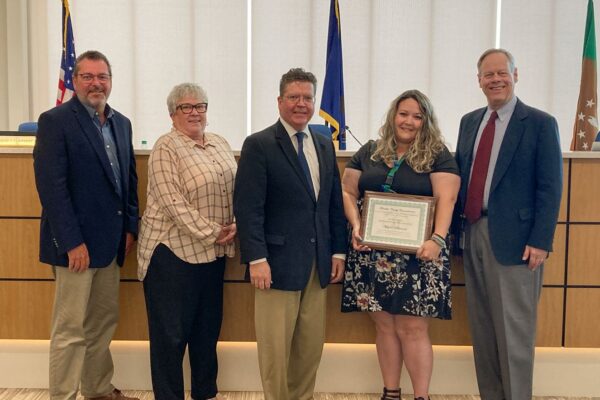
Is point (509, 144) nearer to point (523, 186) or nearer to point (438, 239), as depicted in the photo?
point (523, 186)

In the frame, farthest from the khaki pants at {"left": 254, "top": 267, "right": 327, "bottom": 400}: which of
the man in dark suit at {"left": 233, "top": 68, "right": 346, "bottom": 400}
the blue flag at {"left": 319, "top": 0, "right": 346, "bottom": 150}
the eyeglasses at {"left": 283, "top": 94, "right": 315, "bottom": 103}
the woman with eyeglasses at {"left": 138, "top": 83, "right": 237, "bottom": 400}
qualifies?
the blue flag at {"left": 319, "top": 0, "right": 346, "bottom": 150}

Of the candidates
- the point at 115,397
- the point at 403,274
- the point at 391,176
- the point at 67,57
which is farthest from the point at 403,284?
the point at 67,57

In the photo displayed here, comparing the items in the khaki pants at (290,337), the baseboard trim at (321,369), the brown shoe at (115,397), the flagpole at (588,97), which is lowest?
the brown shoe at (115,397)

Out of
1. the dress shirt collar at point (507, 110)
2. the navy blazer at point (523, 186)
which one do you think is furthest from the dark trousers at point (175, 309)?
the dress shirt collar at point (507, 110)

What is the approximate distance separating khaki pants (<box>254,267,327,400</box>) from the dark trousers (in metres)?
0.27

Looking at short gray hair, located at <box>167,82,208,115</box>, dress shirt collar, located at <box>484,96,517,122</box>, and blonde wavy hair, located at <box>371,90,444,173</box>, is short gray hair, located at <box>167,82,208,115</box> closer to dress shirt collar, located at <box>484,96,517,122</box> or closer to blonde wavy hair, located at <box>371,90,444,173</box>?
blonde wavy hair, located at <box>371,90,444,173</box>

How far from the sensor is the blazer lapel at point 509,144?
2.29m

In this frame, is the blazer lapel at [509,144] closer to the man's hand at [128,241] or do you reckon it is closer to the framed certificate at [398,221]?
the framed certificate at [398,221]

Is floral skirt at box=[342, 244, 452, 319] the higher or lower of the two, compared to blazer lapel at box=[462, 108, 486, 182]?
lower

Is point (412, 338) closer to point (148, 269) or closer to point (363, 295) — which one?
point (363, 295)

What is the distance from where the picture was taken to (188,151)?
92.3 inches

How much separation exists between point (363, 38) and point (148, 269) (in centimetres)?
423

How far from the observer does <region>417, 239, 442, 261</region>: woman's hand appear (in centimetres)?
230

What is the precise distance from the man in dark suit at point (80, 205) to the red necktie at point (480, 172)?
5.34 feet
